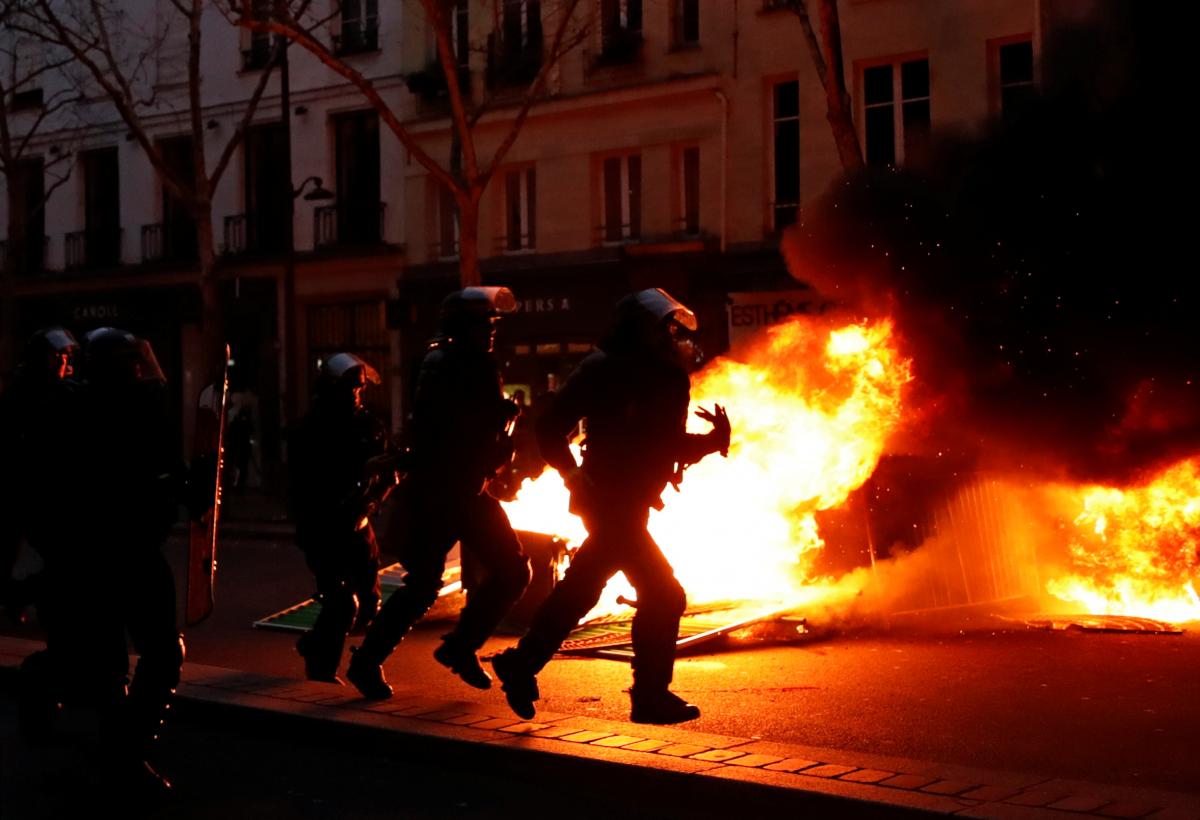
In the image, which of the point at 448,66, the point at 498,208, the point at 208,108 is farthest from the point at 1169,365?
the point at 208,108

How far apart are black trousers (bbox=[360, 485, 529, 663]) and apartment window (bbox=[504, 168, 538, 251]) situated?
65.0 ft

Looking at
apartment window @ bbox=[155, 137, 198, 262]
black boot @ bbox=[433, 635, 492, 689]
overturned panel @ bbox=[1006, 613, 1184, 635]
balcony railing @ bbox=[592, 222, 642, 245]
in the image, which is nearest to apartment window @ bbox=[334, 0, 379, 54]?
apartment window @ bbox=[155, 137, 198, 262]

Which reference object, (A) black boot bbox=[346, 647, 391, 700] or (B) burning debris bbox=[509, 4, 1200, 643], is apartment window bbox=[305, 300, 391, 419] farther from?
(A) black boot bbox=[346, 647, 391, 700]

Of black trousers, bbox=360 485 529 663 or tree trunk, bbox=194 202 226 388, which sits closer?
black trousers, bbox=360 485 529 663

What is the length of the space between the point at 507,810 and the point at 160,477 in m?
1.66

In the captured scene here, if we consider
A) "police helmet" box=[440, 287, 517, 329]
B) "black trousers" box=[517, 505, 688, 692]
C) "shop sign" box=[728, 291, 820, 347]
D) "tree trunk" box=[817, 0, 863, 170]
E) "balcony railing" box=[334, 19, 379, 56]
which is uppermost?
"balcony railing" box=[334, 19, 379, 56]

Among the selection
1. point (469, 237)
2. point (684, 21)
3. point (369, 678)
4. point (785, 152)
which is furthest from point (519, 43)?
point (369, 678)

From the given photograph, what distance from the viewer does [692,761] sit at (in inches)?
208

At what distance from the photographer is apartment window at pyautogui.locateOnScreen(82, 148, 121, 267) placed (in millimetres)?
32812

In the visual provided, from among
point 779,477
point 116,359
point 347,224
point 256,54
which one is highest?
point 256,54

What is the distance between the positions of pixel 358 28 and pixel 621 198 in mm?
6875

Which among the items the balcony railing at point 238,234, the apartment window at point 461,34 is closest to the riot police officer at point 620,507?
the apartment window at point 461,34

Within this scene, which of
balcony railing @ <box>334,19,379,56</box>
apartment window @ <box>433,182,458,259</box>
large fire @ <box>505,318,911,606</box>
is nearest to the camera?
large fire @ <box>505,318,911,606</box>

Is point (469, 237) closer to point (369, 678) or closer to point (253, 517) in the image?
point (253, 517)
